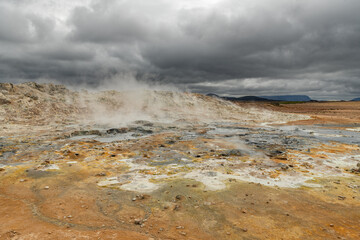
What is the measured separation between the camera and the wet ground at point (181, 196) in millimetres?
5723

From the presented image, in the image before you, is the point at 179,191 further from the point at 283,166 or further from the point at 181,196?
the point at 283,166

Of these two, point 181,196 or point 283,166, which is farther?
point 283,166

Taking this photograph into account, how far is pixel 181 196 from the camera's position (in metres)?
7.68

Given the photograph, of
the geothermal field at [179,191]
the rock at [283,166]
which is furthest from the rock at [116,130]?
the rock at [283,166]

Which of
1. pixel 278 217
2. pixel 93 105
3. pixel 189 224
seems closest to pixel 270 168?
pixel 278 217

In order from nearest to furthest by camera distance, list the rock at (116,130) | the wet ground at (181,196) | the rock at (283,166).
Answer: the wet ground at (181,196) < the rock at (283,166) < the rock at (116,130)

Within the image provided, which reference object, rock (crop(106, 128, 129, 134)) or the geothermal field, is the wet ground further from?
rock (crop(106, 128, 129, 134))

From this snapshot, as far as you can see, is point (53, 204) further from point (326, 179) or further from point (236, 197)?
point (326, 179)

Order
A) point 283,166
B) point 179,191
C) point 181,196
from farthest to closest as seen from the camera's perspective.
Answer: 1. point 283,166
2. point 179,191
3. point 181,196

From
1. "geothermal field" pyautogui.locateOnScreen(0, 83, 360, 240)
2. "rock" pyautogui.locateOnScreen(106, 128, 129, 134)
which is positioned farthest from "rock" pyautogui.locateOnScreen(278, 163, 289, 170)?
"rock" pyautogui.locateOnScreen(106, 128, 129, 134)

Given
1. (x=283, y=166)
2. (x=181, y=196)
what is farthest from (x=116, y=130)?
(x=181, y=196)

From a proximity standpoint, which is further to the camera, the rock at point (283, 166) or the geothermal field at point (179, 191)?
the rock at point (283, 166)

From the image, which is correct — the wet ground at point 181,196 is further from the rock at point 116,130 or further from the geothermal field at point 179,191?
the rock at point 116,130

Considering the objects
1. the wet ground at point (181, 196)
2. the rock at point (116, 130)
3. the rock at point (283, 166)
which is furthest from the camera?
the rock at point (116, 130)
